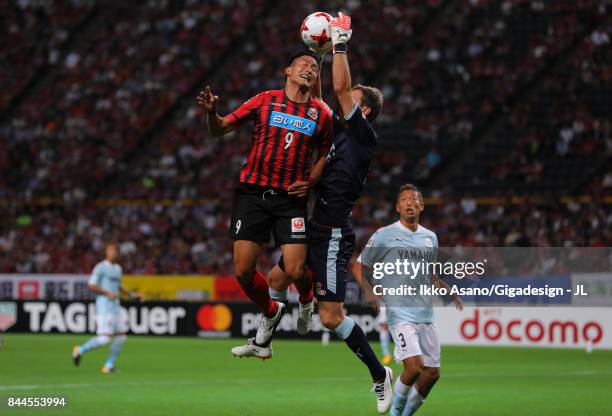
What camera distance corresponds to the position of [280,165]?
10.5 m

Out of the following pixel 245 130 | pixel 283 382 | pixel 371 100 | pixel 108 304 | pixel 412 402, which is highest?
pixel 245 130

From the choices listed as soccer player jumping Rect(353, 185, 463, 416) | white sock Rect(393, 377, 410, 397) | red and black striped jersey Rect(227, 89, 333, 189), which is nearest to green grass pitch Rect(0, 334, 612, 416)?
white sock Rect(393, 377, 410, 397)

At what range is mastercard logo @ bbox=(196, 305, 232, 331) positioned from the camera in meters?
30.3

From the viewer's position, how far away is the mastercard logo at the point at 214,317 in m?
30.3

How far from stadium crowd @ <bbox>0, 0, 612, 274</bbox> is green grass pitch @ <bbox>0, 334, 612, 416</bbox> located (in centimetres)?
553

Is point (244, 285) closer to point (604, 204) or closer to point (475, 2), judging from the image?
point (604, 204)

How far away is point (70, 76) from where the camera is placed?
135 feet

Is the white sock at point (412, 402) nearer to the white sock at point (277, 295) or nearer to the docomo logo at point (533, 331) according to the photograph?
the white sock at point (277, 295)

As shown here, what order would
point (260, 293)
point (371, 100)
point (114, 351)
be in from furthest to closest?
point (114, 351)
point (371, 100)
point (260, 293)

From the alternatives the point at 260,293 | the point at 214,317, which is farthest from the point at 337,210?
the point at 214,317

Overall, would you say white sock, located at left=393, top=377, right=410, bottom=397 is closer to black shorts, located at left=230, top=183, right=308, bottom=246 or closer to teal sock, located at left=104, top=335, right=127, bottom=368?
black shorts, located at left=230, top=183, right=308, bottom=246

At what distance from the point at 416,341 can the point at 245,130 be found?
25334 millimetres

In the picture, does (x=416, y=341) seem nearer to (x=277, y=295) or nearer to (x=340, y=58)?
(x=277, y=295)

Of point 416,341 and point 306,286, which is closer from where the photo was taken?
point 306,286
